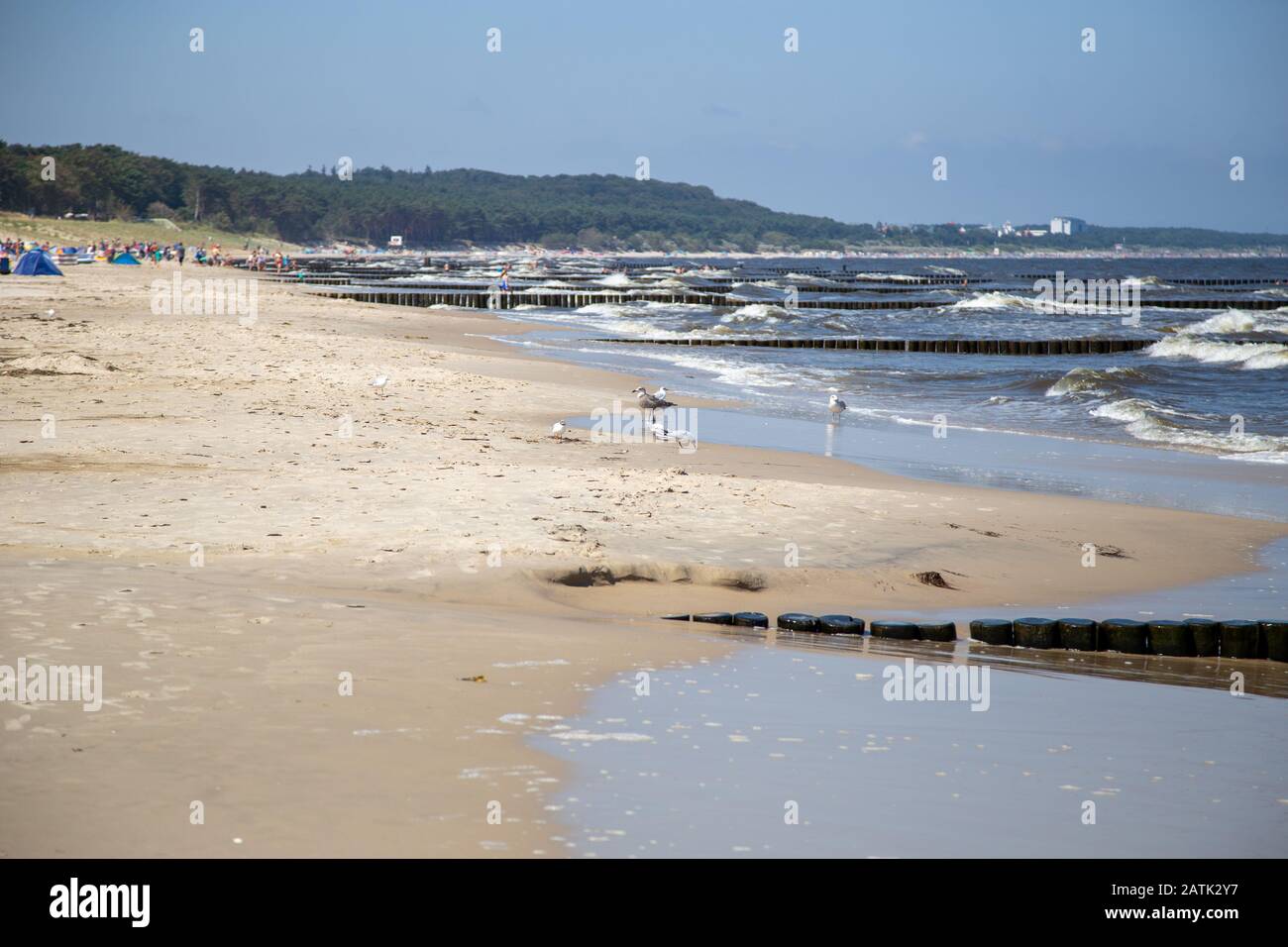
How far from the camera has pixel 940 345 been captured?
131 ft

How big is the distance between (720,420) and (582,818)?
1500 centimetres

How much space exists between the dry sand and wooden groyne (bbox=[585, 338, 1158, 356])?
20948 mm

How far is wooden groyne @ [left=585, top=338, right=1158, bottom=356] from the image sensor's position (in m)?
38.8

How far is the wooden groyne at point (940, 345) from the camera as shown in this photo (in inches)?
1529

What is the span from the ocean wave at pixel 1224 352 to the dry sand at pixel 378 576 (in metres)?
23.7

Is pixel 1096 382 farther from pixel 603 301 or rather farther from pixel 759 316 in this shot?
pixel 603 301

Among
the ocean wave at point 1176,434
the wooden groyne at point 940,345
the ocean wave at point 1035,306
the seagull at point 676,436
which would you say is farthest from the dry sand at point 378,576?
the ocean wave at point 1035,306

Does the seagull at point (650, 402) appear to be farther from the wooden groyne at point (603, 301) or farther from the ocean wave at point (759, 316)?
the wooden groyne at point (603, 301)

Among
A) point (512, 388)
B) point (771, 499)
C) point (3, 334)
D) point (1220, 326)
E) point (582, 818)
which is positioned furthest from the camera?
point (1220, 326)

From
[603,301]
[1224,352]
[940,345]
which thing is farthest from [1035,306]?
[1224,352]
